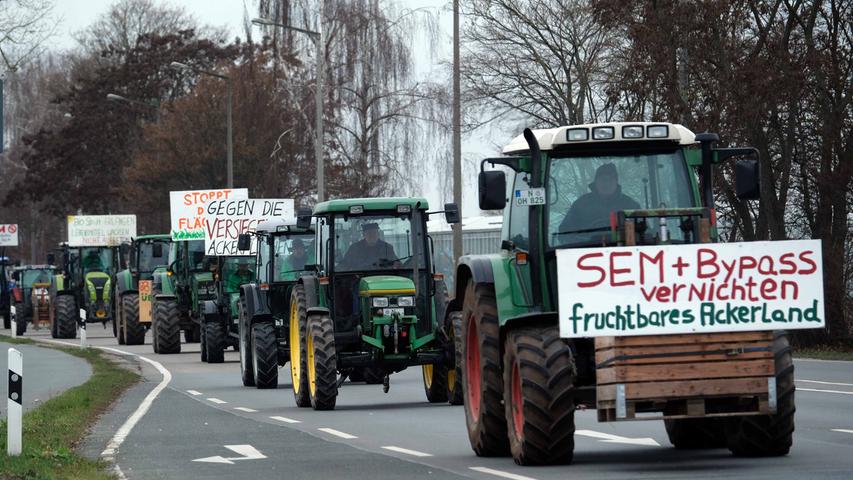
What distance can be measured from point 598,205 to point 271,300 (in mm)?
13748

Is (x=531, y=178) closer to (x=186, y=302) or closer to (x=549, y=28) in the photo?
(x=186, y=302)

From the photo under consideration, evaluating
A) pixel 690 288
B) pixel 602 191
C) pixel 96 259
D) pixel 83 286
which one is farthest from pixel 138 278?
pixel 690 288

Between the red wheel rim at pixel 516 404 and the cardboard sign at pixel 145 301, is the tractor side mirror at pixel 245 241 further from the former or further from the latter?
the red wheel rim at pixel 516 404

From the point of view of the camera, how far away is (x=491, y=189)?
1261 centimetres

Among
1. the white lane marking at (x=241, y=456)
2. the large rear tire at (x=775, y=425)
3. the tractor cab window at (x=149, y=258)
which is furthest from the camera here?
the tractor cab window at (x=149, y=258)

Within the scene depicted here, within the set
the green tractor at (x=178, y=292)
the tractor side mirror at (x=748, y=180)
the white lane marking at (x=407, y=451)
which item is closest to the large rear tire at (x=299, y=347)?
the white lane marking at (x=407, y=451)

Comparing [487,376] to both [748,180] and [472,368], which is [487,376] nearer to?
[472,368]

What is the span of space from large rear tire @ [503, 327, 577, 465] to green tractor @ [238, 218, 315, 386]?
43.4ft

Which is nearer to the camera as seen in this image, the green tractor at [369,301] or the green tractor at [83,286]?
the green tractor at [369,301]

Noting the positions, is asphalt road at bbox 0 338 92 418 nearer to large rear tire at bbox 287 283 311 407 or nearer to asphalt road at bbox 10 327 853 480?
asphalt road at bbox 10 327 853 480

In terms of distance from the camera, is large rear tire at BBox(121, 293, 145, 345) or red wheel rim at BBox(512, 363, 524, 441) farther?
large rear tire at BBox(121, 293, 145, 345)

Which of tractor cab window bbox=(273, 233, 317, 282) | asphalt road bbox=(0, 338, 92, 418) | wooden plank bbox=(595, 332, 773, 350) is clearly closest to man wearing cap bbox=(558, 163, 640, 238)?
wooden plank bbox=(595, 332, 773, 350)

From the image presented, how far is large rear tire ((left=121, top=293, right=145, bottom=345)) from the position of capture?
4341cm

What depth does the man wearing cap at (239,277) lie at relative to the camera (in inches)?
1332
